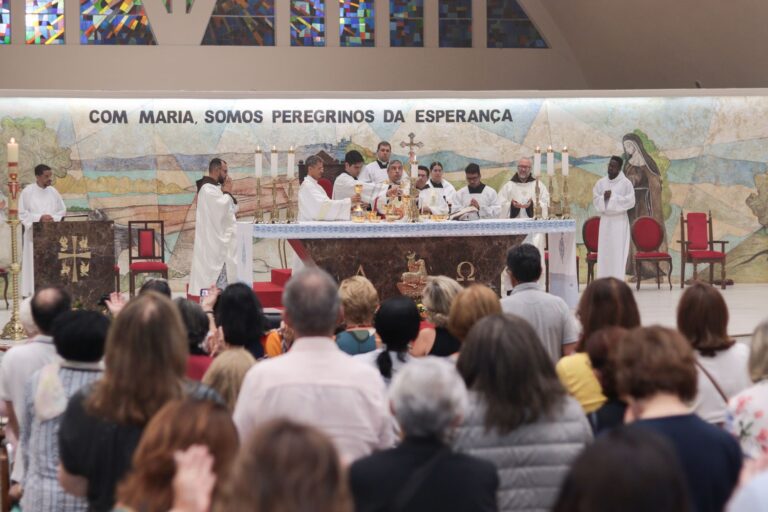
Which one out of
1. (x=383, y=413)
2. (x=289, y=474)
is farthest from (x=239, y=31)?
(x=289, y=474)

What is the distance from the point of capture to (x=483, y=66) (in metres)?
19.4

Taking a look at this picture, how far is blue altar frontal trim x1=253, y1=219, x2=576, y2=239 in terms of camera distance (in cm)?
1065

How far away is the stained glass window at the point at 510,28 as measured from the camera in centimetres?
1958

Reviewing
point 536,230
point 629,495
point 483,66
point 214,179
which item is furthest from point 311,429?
point 483,66

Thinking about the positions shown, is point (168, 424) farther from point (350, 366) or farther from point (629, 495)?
point (629, 495)

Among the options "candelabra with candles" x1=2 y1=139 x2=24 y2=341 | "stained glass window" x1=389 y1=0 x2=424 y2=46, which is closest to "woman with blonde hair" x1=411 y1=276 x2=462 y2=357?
"candelabra with candles" x1=2 y1=139 x2=24 y2=341

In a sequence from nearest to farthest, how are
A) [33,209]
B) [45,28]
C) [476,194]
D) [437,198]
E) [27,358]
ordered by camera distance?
[27,358] → [437,198] → [476,194] → [33,209] → [45,28]

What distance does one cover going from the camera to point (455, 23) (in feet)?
64.1

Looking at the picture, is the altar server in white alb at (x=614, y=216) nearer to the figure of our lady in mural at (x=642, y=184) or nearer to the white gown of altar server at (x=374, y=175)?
the figure of our lady in mural at (x=642, y=184)

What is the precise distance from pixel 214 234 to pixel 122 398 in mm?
10327

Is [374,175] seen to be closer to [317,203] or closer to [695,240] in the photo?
[317,203]

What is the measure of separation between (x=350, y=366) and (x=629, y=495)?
1.75m

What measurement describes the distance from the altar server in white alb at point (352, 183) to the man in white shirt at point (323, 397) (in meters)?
7.98

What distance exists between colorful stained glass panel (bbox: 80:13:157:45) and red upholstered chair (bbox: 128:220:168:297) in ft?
11.2
